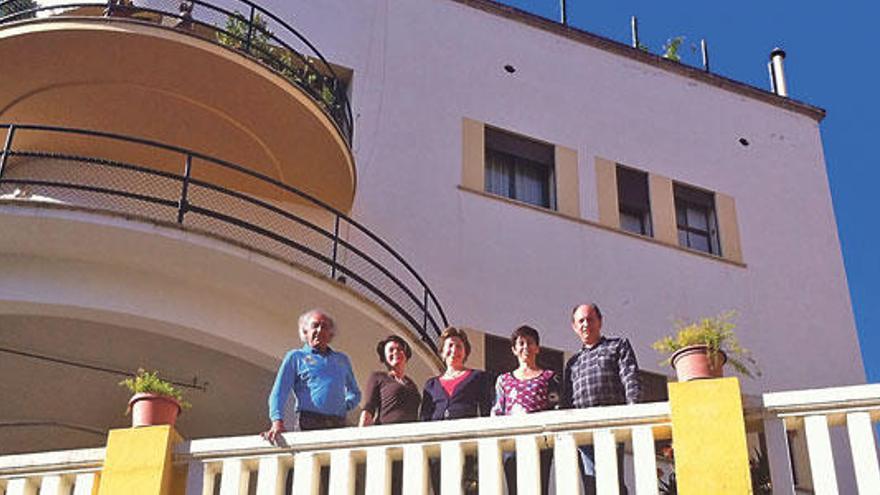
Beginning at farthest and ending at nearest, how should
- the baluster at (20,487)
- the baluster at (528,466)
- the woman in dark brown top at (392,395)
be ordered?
1. the woman in dark brown top at (392,395)
2. the baluster at (20,487)
3. the baluster at (528,466)

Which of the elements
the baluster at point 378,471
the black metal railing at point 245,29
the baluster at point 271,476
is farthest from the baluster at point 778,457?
the black metal railing at point 245,29

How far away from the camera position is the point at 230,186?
13945 mm

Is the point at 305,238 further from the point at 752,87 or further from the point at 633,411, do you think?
the point at 752,87

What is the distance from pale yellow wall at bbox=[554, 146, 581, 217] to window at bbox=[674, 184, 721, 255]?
181cm

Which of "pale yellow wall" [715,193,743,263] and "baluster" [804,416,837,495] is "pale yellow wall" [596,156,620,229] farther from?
"baluster" [804,416,837,495]

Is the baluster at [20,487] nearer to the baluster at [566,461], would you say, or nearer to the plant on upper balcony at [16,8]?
the baluster at [566,461]

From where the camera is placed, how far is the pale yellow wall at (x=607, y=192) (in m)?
17.7

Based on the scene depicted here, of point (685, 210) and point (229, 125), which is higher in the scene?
point (685, 210)

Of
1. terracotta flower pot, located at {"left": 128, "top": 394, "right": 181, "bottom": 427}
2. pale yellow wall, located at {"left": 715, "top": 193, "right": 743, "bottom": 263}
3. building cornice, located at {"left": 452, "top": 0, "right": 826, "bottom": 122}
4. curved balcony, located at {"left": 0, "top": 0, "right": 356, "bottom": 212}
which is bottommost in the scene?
terracotta flower pot, located at {"left": 128, "top": 394, "right": 181, "bottom": 427}

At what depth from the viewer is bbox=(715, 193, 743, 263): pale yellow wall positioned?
18438 millimetres

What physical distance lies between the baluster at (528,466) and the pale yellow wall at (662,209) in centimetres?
1092

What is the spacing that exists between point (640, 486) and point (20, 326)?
6.77m

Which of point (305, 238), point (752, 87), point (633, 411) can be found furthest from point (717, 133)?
point (633, 411)

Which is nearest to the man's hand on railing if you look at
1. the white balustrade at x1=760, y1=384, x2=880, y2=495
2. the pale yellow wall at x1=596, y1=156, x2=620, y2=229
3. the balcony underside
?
the white balustrade at x1=760, y1=384, x2=880, y2=495
